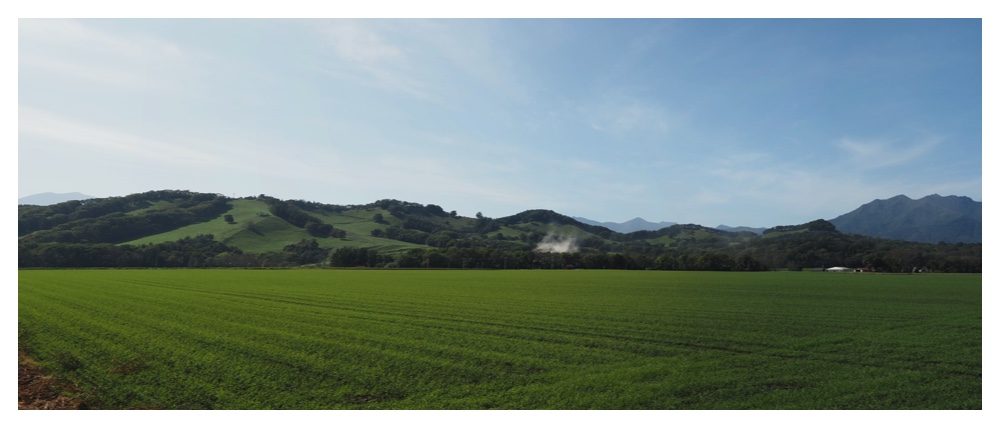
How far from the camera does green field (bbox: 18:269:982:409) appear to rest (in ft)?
32.9

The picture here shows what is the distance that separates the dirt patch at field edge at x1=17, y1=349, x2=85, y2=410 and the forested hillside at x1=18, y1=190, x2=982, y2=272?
91450 mm

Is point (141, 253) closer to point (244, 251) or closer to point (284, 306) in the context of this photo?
point (244, 251)

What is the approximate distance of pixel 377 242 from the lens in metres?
150

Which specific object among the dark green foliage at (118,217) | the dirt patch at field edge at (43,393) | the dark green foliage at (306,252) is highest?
the dark green foliage at (118,217)

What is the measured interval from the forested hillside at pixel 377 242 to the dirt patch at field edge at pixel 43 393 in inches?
3600

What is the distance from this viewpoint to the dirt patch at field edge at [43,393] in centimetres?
987

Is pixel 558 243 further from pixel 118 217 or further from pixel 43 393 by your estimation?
pixel 43 393

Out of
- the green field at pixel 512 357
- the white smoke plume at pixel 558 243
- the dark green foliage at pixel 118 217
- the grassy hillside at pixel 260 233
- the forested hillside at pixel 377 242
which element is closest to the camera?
the green field at pixel 512 357

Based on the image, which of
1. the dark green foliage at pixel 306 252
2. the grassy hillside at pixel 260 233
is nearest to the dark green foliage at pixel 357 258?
the dark green foliage at pixel 306 252

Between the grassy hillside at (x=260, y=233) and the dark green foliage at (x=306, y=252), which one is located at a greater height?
the grassy hillside at (x=260, y=233)

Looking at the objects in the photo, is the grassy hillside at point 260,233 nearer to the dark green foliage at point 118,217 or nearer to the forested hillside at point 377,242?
the forested hillside at point 377,242

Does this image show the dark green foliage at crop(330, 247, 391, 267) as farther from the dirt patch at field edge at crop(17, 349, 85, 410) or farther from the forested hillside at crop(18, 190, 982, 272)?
the dirt patch at field edge at crop(17, 349, 85, 410)
